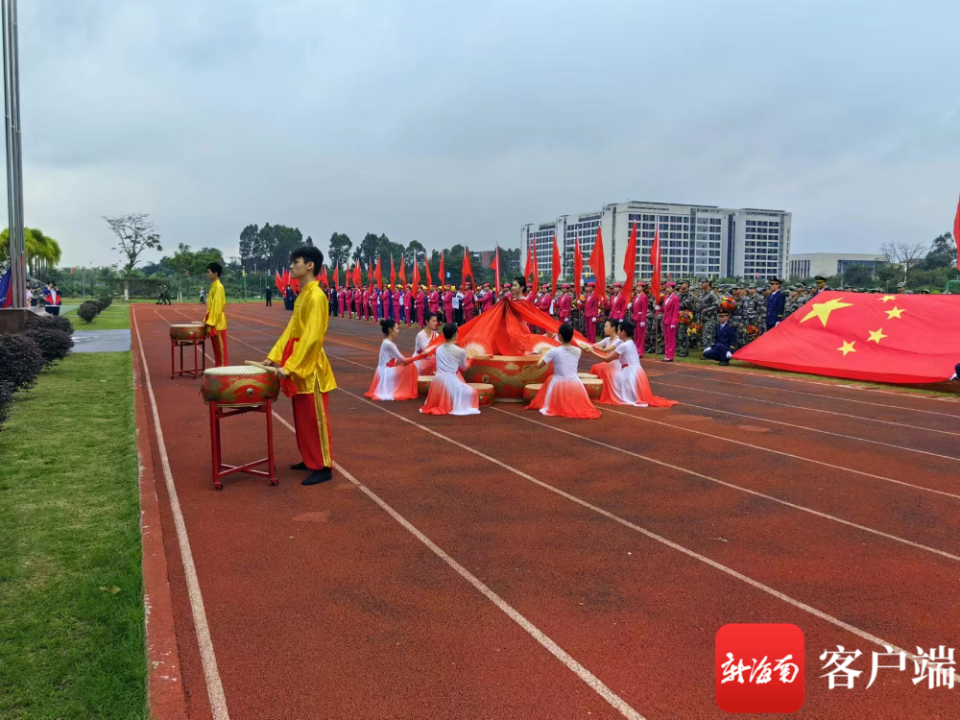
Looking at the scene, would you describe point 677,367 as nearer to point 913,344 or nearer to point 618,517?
point 913,344

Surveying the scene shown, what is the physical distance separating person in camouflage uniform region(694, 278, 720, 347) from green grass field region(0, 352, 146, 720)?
13774mm

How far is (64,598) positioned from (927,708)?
431cm

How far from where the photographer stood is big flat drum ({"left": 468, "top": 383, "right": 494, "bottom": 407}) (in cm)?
1029

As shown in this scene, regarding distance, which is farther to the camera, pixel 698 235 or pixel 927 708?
pixel 698 235

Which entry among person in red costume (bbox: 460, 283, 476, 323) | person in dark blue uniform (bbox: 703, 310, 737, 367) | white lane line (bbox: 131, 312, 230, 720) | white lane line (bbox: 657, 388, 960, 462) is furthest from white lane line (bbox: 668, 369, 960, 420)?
person in red costume (bbox: 460, 283, 476, 323)

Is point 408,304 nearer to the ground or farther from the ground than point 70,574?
farther from the ground

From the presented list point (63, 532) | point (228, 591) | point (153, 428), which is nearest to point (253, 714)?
point (228, 591)

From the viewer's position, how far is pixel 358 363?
52.1 feet

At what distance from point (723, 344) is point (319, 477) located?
12.3 meters

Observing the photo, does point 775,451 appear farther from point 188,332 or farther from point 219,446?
point 188,332

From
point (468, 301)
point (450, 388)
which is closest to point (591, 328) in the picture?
point (468, 301)

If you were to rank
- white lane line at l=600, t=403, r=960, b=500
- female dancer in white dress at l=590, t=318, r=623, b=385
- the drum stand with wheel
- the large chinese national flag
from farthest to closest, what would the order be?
the large chinese national flag
female dancer in white dress at l=590, t=318, r=623, b=385
white lane line at l=600, t=403, r=960, b=500
the drum stand with wheel

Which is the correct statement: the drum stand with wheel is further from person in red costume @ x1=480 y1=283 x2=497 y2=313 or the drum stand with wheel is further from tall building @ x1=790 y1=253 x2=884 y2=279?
tall building @ x1=790 y1=253 x2=884 y2=279

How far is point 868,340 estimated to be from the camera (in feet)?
43.3
